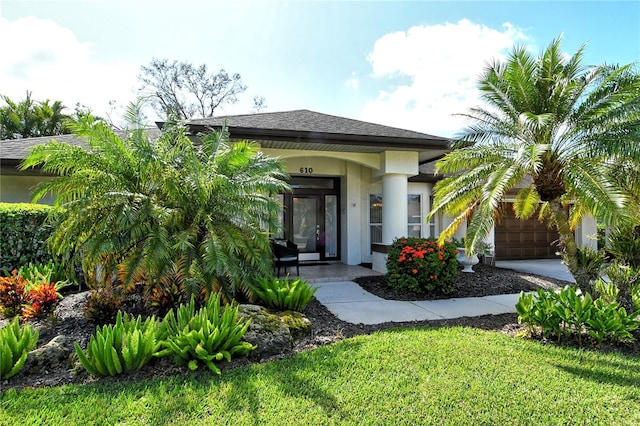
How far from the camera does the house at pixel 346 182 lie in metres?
9.20

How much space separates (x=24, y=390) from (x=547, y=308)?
6.64 m

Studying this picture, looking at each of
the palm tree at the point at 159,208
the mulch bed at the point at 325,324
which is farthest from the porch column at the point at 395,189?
the palm tree at the point at 159,208

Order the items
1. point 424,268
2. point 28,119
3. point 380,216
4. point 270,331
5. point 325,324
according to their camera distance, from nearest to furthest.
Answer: point 270,331 → point 325,324 → point 424,268 → point 380,216 → point 28,119

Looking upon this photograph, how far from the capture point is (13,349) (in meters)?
3.76

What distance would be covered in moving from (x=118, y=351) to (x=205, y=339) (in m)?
0.94

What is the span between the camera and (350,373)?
3844 millimetres

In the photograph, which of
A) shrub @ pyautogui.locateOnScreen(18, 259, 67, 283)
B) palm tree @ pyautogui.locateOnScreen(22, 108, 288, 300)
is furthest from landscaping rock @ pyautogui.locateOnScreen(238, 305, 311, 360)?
shrub @ pyautogui.locateOnScreen(18, 259, 67, 283)

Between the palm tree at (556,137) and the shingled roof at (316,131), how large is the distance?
8.13ft

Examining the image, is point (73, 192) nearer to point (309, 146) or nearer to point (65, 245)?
point (65, 245)

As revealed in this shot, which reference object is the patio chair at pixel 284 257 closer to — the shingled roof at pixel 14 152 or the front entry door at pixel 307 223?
the front entry door at pixel 307 223

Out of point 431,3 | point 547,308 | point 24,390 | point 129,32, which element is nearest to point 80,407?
point 24,390

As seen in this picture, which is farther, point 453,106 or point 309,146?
point 309,146

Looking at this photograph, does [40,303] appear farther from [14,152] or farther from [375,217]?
[375,217]

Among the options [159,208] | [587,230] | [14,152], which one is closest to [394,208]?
[159,208]
